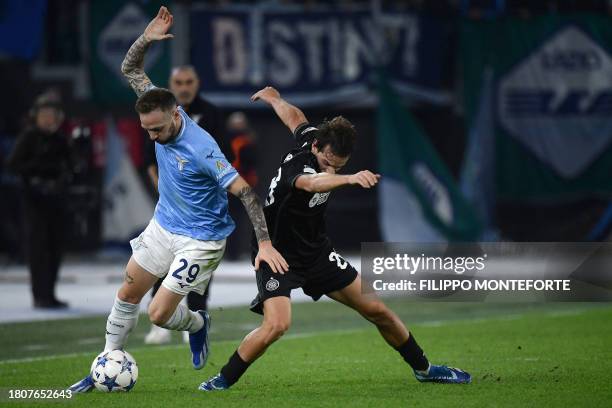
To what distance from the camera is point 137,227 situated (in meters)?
23.5

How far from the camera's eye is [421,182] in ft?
70.3

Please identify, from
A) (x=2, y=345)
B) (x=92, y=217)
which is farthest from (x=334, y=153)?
(x=92, y=217)

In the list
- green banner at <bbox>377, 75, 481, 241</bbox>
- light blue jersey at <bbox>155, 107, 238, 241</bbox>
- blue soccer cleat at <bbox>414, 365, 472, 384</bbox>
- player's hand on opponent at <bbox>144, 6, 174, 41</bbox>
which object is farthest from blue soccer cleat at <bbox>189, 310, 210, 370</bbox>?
green banner at <bbox>377, 75, 481, 241</bbox>

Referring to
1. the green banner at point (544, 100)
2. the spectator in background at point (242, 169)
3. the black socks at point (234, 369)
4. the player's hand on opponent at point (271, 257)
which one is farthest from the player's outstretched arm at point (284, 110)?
the green banner at point (544, 100)

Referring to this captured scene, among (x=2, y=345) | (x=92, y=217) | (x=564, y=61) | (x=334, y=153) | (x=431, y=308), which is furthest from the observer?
(x=92, y=217)

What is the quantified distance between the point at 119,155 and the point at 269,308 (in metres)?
14.7

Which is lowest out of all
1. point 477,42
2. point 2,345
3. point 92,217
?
point 92,217

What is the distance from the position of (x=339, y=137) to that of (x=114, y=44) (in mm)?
14560

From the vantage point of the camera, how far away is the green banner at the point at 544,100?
74.7 feet

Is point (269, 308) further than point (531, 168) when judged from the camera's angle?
No

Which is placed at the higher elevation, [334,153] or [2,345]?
[334,153]

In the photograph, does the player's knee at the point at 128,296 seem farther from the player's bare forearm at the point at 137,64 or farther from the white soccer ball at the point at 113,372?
the player's bare forearm at the point at 137,64

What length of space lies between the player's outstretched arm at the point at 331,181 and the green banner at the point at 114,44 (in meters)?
14.0

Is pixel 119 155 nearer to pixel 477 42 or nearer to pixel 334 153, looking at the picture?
pixel 477 42
